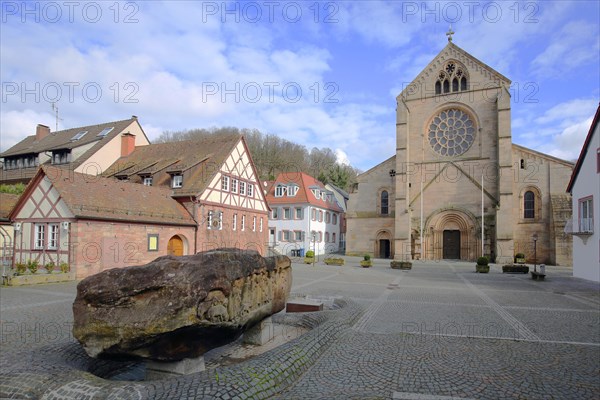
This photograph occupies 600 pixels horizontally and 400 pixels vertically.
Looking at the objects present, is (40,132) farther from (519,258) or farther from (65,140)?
(519,258)

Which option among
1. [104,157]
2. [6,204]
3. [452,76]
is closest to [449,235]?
[452,76]

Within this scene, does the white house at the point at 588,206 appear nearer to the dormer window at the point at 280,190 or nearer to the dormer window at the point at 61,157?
the dormer window at the point at 280,190

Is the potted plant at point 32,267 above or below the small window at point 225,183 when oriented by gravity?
below

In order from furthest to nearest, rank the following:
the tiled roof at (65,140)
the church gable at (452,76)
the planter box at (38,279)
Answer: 1. the church gable at (452,76)
2. the tiled roof at (65,140)
3. the planter box at (38,279)

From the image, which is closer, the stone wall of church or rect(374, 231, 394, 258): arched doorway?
the stone wall of church

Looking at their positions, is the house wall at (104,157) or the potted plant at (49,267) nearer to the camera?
the potted plant at (49,267)

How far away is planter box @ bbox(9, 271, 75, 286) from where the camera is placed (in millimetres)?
16938

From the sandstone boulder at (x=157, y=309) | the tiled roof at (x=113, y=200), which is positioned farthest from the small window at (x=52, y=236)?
the sandstone boulder at (x=157, y=309)

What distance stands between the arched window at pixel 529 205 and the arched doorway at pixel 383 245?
13.1m

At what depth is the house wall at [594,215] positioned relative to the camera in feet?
67.4

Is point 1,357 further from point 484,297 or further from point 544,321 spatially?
point 484,297

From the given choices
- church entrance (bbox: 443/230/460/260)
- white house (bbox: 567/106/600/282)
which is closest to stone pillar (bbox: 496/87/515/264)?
church entrance (bbox: 443/230/460/260)

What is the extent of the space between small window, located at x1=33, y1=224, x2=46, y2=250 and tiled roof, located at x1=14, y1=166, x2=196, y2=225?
232 centimetres

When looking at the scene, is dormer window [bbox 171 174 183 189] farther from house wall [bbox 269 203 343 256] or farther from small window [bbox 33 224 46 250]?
house wall [bbox 269 203 343 256]
